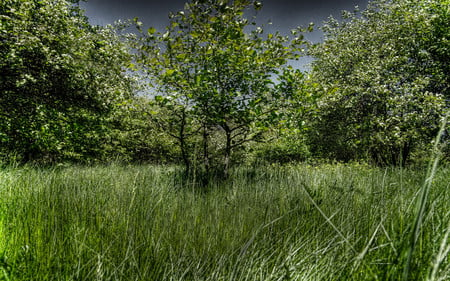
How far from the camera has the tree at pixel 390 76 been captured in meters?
8.77

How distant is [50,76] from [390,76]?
11794 mm

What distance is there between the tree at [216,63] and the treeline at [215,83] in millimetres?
24

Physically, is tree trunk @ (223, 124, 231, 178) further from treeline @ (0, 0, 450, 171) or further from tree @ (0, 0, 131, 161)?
tree @ (0, 0, 131, 161)

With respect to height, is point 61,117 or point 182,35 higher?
point 182,35

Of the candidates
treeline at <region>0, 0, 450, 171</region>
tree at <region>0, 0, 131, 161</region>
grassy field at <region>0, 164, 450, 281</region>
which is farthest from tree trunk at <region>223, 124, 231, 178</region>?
tree at <region>0, 0, 131, 161</region>

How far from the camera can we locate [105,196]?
280 cm

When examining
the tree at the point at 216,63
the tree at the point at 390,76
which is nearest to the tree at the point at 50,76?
the tree at the point at 216,63

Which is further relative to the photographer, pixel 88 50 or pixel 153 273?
pixel 88 50

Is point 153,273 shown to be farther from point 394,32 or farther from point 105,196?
point 394,32

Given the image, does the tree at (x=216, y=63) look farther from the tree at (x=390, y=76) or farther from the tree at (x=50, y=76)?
the tree at (x=390, y=76)

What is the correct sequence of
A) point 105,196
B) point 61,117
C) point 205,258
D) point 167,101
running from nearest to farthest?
point 205,258, point 105,196, point 167,101, point 61,117

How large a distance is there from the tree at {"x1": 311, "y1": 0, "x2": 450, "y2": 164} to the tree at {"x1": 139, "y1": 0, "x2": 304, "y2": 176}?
4.63m

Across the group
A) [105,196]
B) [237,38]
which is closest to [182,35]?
[237,38]

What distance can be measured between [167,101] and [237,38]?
4.64 ft
